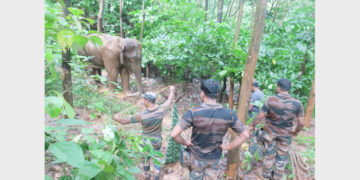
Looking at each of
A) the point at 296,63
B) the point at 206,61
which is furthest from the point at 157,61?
the point at 296,63

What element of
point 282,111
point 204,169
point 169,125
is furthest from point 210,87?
point 169,125

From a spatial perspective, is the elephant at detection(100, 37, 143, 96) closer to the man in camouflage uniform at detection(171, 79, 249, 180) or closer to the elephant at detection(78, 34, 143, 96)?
the elephant at detection(78, 34, 143, 96)

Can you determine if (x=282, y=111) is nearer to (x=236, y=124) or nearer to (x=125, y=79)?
(x=236, y=124)

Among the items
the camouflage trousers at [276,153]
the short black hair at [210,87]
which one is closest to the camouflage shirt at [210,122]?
the short black hair at [210,87]

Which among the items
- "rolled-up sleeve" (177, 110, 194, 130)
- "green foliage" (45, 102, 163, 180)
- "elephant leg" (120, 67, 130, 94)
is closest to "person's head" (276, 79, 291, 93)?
"rolled-up sleeve" (177, 110, 194, 130)

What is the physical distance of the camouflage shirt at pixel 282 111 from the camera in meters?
3.10

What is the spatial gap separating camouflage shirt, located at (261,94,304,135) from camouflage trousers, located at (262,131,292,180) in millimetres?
142

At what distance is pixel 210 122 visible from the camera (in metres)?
2.25

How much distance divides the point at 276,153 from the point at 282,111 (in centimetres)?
86

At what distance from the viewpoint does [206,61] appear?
19.0ft

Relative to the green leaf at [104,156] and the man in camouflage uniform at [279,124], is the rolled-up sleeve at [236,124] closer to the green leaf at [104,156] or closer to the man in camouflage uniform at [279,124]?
the man in camouflage uniform at [279,124]

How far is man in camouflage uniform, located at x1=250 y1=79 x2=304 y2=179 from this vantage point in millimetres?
3102

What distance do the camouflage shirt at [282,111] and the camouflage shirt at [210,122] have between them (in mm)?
1189

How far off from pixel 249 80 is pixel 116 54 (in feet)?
15.1
